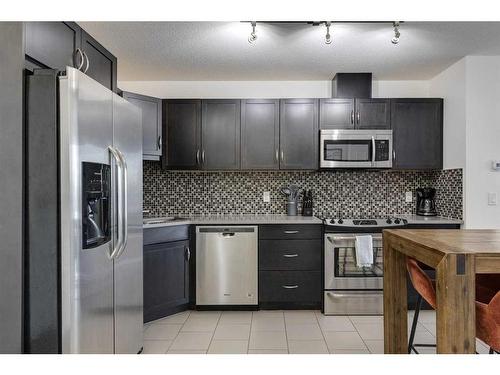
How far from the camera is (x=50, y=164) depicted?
1.55 metres

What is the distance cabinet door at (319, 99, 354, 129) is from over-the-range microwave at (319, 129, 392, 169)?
8cm

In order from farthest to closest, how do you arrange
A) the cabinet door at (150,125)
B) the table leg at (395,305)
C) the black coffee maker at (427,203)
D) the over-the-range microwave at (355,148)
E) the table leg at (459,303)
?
the black coffee maker at (427,203), the over-the-range microwave at (355,148), the cabinet door at (150,125), the table leg at (395,305), the table leg at (459,303)

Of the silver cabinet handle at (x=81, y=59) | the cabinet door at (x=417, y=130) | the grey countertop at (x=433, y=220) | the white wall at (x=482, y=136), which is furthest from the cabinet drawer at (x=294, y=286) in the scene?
the silver cabinet handle at (x=81, y=59)

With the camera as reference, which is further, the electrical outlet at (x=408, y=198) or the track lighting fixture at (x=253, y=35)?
the electrical outlet at (x=408, y=198)

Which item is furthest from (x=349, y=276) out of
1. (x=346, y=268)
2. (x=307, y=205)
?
(x=307, y=205)

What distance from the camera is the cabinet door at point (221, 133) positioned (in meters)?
3.74

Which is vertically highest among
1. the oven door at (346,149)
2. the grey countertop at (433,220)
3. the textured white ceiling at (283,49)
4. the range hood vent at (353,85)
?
the textured white ceiling at (283,49)

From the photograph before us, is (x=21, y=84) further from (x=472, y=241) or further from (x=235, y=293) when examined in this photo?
(x=235, y=293)

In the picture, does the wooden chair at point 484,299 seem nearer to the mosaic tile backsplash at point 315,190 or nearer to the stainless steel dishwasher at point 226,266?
the stainless steel dishwasher at point 226,266

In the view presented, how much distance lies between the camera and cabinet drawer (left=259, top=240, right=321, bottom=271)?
348 cm

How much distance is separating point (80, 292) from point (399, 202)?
341 centimetres

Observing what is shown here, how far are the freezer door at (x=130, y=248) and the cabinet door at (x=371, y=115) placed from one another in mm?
2251

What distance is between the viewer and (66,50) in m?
1.97

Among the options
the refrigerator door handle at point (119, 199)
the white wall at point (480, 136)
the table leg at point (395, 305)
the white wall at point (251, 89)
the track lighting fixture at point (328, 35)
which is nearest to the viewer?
the refrigerator door handle at point (119, 199)
